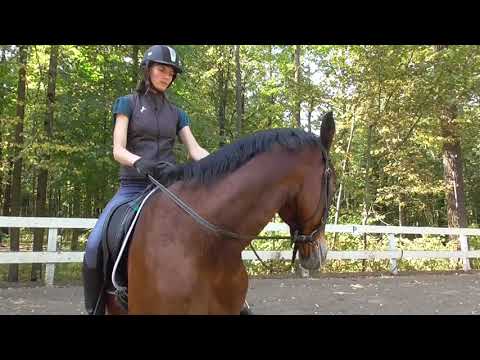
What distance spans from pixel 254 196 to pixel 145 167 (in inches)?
31.9

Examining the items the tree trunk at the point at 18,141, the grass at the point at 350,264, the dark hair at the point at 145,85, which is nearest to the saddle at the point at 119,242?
the dark hair at the point at 145,85

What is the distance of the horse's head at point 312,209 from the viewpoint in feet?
8.84

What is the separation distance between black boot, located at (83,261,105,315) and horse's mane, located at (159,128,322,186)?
3.37 feet

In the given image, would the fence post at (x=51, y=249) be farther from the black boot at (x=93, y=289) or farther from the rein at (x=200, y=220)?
the rein at (x=200, y=220)

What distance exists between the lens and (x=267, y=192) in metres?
2.69

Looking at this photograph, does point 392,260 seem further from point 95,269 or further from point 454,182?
point 95,269

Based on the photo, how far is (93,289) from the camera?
313cm

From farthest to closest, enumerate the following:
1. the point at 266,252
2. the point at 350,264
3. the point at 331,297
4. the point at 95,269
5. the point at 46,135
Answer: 1. the point at 350,264
2. the point at 46,135
3. the point at 266,252
4. the point at 331,297
5. the point at 95,269

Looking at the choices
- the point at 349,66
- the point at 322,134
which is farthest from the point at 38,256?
the point at 349,66

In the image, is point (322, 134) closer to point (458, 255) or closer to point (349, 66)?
point (349, 66)

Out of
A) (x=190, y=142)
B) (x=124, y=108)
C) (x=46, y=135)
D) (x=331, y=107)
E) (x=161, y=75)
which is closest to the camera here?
(x=124, y=108)

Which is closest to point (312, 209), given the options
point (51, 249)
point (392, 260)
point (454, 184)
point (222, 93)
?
point (51, 249)

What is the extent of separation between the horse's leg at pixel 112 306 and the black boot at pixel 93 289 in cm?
7

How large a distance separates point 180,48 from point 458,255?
36.1ft
